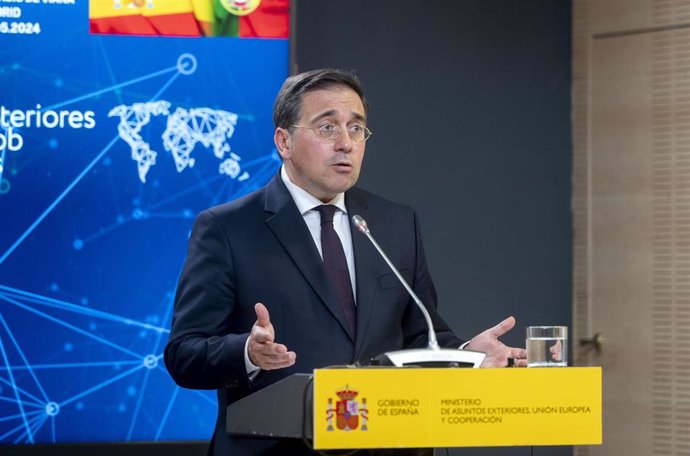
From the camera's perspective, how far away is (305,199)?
9.11 ft

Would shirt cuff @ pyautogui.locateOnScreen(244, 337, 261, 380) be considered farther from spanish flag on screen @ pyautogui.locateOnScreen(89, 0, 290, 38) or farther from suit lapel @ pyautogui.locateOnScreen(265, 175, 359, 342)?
spanish flag on screen @ pyautogui.locateOnScreen(89, 0, 290, 38)

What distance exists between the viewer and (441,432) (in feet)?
6.66

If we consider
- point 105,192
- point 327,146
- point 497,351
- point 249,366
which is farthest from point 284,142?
point 105,192

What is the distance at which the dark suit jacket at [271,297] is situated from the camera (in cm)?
257

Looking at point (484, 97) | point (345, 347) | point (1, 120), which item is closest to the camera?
point (345, 347)

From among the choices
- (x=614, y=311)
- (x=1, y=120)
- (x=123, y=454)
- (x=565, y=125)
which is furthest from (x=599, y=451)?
(x=1, y=120)

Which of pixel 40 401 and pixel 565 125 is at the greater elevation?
pixel 565 125

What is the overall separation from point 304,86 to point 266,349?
0.91 m

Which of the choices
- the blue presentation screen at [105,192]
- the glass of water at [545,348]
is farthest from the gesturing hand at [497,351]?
the blue presentation screen at [105,192]

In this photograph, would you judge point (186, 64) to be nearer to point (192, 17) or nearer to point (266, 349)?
point (192, 17)

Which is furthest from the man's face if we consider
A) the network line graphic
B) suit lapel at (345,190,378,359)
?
the network line graphic

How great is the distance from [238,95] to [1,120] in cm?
85

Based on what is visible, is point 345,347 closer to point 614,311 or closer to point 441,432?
point 441,432

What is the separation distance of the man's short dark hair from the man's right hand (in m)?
0.82
